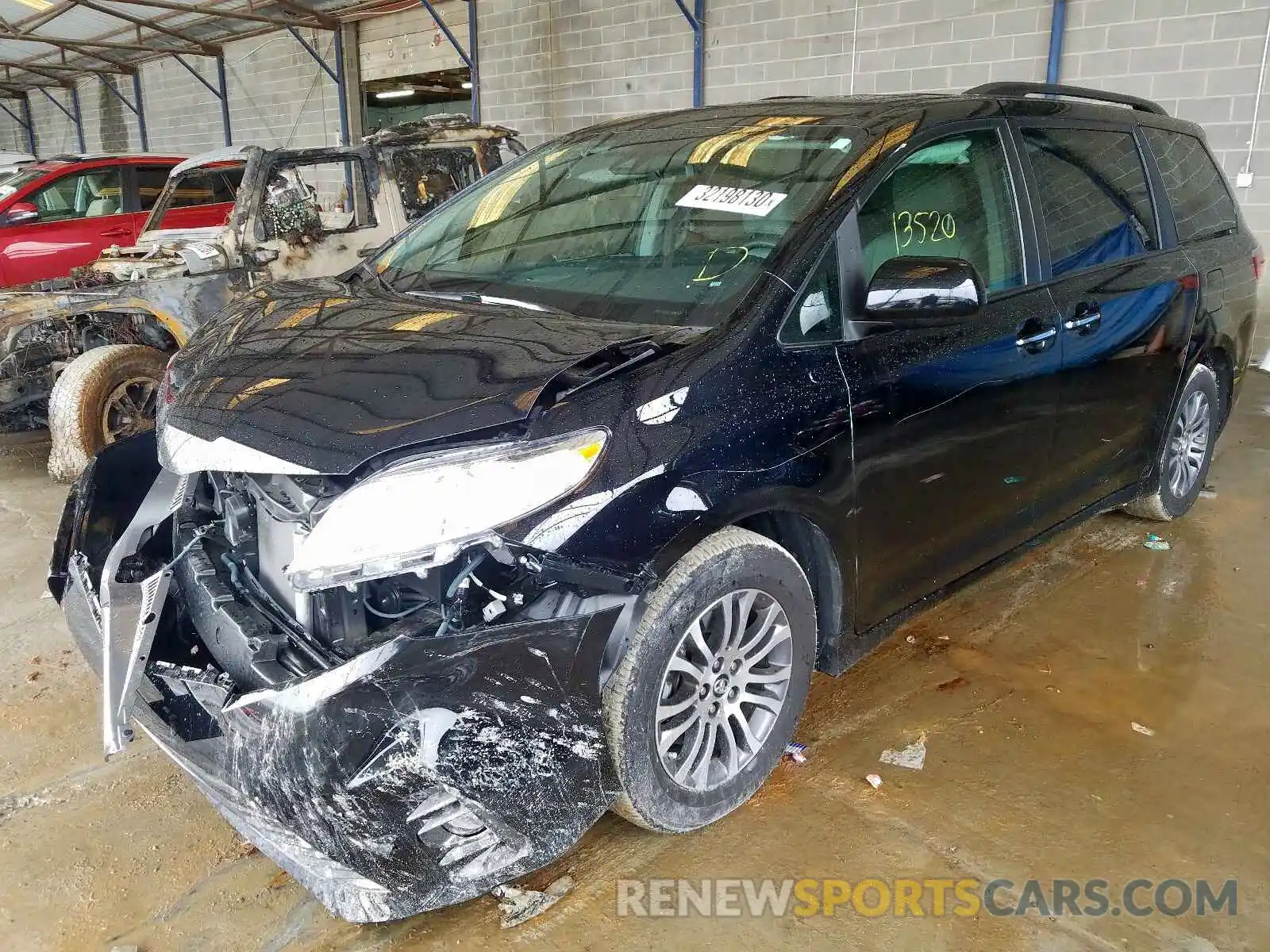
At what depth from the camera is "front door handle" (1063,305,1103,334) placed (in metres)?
2.91

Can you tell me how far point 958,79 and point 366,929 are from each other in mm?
7212

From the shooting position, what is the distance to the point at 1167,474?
158 inches

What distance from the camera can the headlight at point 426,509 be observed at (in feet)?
5.66

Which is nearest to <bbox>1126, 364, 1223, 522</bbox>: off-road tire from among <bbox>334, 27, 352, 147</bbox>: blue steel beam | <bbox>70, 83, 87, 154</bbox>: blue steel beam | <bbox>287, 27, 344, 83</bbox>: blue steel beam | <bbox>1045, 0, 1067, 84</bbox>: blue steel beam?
<bbox>1045, 0, 1067, 84</bbox>: blue steel beam

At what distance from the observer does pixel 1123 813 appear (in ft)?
7.82

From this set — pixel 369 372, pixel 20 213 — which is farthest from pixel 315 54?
pixel 369 372

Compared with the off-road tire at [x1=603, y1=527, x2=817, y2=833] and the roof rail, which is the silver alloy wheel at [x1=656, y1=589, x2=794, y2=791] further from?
the roof rail

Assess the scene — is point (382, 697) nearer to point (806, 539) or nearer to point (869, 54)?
point (806, 539)

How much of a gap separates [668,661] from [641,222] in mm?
1249

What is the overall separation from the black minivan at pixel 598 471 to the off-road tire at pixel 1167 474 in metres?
0.70

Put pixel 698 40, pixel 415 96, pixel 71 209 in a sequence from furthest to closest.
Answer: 1. pixel 415 96
2. pixel 698 40
3. pixel 71 209

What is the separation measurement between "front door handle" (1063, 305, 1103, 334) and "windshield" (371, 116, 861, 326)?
0.94m

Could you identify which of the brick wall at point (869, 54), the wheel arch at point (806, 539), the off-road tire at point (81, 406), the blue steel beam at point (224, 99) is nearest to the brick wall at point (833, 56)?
the brick wall at point (869, 54)

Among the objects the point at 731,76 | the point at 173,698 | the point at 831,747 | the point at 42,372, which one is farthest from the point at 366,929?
the point at 731,76
